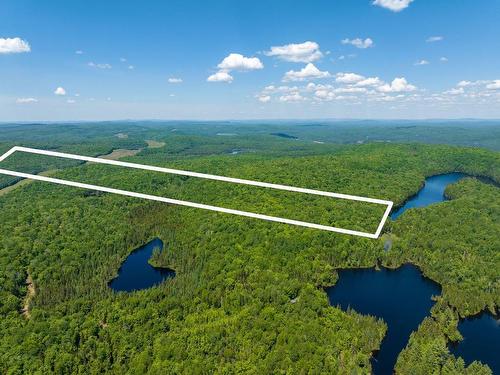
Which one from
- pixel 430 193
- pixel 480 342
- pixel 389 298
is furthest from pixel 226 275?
pixel 430 193

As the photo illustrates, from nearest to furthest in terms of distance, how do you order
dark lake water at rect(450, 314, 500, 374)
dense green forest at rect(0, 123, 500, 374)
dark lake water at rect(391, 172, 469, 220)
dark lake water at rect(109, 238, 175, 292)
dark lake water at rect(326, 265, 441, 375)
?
dense green forest at rect(0, 123, 500, 374)
dark lake water at rect(450, 314, 500, 374)
dark lake water at rect(326, 265, 441, 375)
dark lake water at rect(109, 238, 175, 292)
dark lake water at rect(391, 172, 469, 220)

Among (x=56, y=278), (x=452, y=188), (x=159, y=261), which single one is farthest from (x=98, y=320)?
(x=452, y=188)

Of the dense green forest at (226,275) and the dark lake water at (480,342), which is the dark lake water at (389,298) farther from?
the dark lake water at (480,342)

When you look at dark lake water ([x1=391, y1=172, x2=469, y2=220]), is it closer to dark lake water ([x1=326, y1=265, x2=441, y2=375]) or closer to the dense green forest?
the dense green forest

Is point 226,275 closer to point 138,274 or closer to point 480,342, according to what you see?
point 138,274

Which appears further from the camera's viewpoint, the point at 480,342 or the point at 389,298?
the point at 389,298

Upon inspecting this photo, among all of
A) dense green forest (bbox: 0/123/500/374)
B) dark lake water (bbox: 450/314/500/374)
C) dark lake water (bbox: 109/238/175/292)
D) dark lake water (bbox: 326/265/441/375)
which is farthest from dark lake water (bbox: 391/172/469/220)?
dark lake water (bbox: 109/238/175/292)

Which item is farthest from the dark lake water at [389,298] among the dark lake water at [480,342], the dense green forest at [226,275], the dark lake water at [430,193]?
the dark lake water at [430,193]
